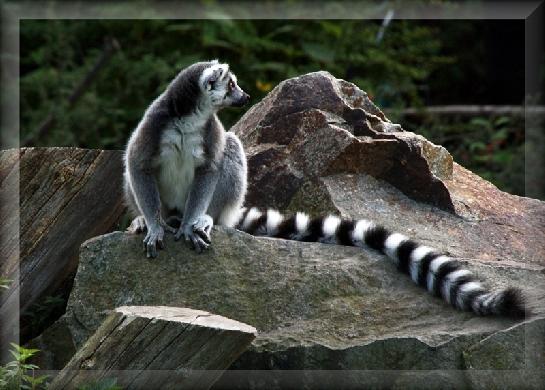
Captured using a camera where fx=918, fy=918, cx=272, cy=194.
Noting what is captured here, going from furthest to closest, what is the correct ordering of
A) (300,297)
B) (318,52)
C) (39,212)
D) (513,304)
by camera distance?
(318,52)
(39,212)
(300,297)
(513,304)

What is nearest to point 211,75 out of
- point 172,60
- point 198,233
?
point 198,233

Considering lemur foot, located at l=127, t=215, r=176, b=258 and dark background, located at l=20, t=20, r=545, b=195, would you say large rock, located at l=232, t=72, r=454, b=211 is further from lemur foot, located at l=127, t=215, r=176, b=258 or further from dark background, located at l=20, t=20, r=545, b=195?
dark background, located at l=20, t=20, r=545, b=195

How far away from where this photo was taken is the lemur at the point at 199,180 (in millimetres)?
5395

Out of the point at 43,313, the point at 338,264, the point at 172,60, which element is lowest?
the point at 43,313

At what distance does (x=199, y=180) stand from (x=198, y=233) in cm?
43

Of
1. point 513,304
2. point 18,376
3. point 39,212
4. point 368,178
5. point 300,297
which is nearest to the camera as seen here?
point 18,376

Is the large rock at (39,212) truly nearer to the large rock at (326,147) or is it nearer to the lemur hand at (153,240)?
the lemur hand at (153,240)

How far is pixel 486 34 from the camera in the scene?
1392cm

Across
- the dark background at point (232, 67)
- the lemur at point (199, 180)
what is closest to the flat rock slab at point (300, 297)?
the lemur at point (199, 180)

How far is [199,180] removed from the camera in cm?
565

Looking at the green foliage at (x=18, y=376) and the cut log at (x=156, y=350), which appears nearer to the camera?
the cut log at (x=156, y=350)

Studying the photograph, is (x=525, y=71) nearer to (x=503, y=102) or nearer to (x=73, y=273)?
(x=503, y=102)

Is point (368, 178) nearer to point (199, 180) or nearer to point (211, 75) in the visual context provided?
point (199, 180)

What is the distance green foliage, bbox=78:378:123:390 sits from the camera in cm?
397
